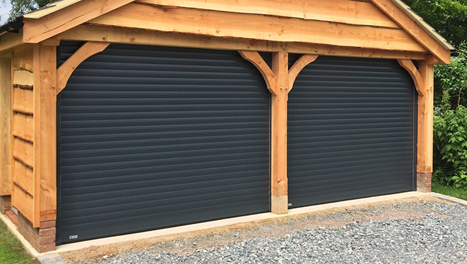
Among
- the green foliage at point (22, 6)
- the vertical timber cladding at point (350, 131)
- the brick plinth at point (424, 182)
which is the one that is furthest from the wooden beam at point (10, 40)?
the green foliage at point (22, 6)

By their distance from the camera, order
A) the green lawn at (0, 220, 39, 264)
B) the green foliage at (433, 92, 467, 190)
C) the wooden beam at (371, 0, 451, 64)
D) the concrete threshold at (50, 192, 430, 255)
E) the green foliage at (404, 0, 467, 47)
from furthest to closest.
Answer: the green foliage at (404, 0, 467, 47) → the green foliage at (433, 92, 467, 190) → the wooden beam at (371, 0, 451, 64) → the concrete threshold at (50, 192, 430, 255) → the green lawn at (0, 220, 39, 264)

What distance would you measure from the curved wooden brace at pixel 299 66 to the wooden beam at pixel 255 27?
299mm

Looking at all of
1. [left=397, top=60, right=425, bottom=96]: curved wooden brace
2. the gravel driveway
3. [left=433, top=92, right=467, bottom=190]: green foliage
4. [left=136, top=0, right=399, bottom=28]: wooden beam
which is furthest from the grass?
[left=136, top=0, right=399, bottom=28]: wooden beam

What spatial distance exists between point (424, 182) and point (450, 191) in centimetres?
82

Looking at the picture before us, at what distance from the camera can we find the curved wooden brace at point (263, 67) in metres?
7.22

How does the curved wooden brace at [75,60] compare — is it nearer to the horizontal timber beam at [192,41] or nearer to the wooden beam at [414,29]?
the horizontal timber beam at [192,41]

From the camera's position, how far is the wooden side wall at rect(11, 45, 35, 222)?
5.86 m

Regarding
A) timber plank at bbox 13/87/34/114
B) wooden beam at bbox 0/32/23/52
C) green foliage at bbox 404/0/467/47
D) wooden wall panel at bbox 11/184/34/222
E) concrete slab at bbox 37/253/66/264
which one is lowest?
concrete slab at bbox 37/253/66/264

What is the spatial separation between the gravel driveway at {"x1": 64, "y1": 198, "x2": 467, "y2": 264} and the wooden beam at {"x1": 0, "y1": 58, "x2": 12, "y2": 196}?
265cm

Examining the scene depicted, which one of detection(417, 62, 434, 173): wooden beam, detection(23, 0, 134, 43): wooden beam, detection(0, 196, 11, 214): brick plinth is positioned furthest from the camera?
detection(417, 62, 434, 173): wooden beam

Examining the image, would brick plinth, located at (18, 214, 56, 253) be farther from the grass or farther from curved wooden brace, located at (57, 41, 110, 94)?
the grass

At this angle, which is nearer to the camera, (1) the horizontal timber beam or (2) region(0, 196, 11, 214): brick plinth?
(1) the horizontal timber beam

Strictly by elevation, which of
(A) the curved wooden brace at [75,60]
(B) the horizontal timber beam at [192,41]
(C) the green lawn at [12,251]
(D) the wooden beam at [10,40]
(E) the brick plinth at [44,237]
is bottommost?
(C) the green lawn at [12,251]

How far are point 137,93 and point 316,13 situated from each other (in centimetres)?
311
